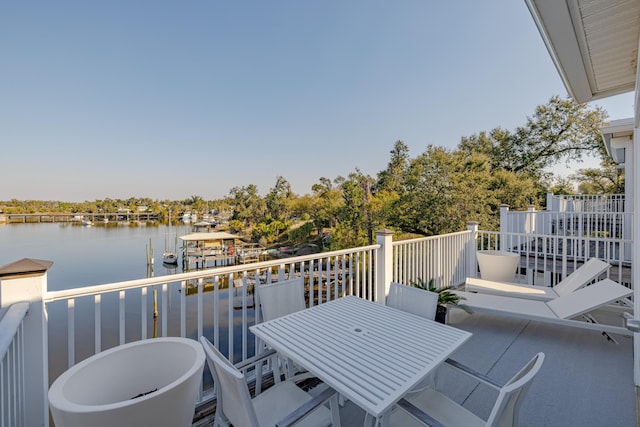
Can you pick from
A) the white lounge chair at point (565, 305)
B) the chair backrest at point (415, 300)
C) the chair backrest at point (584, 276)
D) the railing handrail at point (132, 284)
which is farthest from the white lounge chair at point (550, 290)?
the railing handrail at point (132, 284)

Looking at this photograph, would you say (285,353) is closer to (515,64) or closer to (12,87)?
(515,64)

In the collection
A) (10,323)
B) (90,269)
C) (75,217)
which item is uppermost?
(10,323)

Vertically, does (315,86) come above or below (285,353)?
above

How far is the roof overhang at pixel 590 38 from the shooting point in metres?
1.62

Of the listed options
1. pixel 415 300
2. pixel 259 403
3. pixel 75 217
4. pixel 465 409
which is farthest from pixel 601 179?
pixel 75 217

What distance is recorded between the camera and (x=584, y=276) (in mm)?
3902

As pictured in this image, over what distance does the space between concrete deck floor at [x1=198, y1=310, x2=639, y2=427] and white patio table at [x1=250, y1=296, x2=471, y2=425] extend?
25.5 inches

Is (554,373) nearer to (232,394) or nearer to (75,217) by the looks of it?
(232,394)

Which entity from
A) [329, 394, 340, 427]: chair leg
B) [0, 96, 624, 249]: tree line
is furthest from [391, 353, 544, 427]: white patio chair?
[0, 96, 624, 249]: tree line

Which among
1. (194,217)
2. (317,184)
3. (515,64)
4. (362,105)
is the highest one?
(362,105)

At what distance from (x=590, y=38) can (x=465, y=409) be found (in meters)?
2.69

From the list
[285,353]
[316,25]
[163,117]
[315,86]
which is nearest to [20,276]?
[285,353]

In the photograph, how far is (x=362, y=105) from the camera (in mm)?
17359

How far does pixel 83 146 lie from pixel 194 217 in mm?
41508
